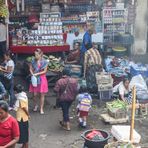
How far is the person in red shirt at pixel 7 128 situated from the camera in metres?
9.52

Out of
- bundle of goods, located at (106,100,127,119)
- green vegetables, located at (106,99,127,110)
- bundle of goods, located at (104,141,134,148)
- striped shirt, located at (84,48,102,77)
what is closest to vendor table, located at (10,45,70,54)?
striped shirt, located at (84,48,102,77)

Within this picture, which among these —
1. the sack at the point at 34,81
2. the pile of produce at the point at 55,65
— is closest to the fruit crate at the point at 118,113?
the sack at the point at 34,81

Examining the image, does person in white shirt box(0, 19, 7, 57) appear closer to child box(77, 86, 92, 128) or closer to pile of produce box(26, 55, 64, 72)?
pile of produce box(26, 55, 64, 72)

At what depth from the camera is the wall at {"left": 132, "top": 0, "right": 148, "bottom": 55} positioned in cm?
1989

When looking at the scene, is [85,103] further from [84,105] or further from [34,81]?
[34,81]

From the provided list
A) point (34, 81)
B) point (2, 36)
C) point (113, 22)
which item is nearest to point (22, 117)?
point (34, 81)

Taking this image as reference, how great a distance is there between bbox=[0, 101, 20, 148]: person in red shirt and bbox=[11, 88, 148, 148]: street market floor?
2.97 metres

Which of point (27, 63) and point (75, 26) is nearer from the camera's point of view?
point (27, 63)

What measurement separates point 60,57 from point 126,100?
163 inches

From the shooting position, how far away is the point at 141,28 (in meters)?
20.1

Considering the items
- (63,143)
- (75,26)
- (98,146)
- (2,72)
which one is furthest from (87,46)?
(98,146)

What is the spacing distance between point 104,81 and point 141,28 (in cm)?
484

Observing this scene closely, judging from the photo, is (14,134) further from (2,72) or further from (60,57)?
(60,57)

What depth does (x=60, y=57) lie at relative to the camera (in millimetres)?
18703
